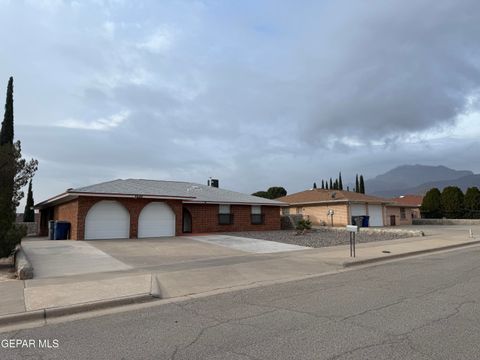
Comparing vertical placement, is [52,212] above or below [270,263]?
above

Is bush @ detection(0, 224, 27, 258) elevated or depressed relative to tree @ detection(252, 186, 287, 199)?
depressed

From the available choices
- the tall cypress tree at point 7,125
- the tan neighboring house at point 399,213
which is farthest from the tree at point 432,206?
the tall cypress tree at point 7,125

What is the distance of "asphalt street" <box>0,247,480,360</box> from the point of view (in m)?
4.80

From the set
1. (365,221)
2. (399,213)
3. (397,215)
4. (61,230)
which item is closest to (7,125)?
(61,230)

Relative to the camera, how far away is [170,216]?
24.6 meters

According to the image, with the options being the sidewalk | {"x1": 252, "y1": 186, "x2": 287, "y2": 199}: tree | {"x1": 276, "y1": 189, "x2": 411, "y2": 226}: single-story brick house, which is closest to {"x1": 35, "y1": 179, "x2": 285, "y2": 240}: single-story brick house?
{"x1": 276, "y1": 189, "x2": 411, "y2": 226}: single-story brick house

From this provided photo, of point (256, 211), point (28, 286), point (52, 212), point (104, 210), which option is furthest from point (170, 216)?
point (28, 286)

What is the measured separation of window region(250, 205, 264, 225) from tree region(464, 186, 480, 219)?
32.4 m

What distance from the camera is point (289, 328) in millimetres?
5738

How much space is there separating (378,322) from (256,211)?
24.2 metres

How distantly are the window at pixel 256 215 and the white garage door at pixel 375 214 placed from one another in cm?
1512

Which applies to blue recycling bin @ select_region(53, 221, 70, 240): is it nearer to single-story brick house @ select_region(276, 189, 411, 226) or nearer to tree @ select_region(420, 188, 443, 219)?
single-story brick house @ select_region(276, 189, 411, 226)

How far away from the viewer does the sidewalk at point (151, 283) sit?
7148 mm

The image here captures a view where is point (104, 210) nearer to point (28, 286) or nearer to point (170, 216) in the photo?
point (170, 216)
